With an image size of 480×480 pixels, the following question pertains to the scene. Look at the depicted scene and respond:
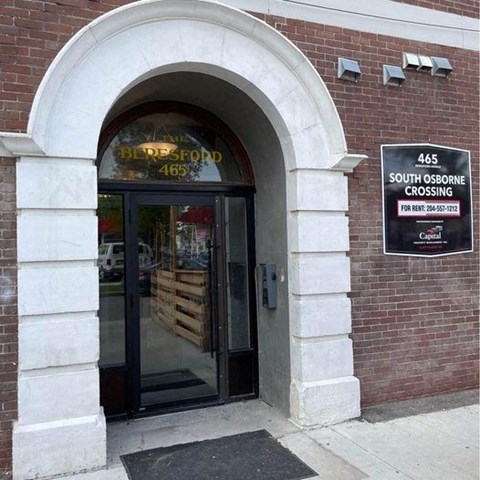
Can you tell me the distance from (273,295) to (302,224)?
875 mm

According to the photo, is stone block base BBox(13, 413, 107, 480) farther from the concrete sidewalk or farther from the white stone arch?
the concrete sidewalk

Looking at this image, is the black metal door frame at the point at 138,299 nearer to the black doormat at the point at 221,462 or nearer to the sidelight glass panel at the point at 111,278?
the sidelight glass panel at the point at 111,278

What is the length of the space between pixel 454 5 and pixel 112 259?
16.2 feet

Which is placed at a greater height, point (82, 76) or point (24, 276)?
point (82, 76)

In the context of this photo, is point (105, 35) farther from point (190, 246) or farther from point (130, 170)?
point (190, 246)

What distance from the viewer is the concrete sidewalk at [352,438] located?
4004mm

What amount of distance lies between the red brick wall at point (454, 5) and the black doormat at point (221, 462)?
4900mm

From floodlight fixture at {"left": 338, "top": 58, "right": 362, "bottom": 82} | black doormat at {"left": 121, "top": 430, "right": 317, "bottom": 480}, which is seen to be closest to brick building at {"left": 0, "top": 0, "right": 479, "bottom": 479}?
floodlight fixture at {"left": 338, "top": 58, "right": 362, "bottom": 82}

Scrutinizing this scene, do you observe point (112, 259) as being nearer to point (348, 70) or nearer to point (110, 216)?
point (110, 216)

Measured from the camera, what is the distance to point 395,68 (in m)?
5.46

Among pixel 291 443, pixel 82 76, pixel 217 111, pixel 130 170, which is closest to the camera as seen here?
pixel 82 76

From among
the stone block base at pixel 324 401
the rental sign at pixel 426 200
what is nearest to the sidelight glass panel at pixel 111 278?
the stone block base at pixel 324 401

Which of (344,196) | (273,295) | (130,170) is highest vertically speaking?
(130,170)

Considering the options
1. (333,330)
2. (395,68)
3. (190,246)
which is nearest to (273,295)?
(333,330)
